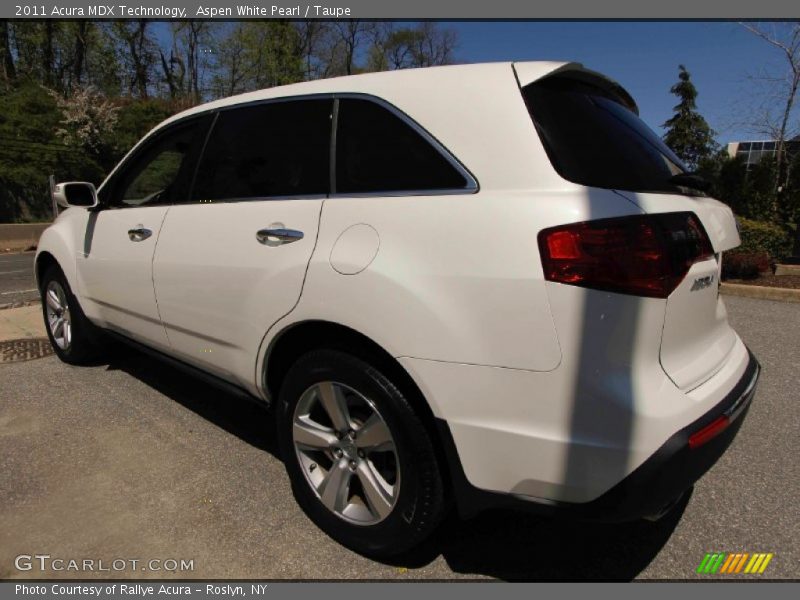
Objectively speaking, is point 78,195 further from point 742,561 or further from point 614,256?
point 742,561

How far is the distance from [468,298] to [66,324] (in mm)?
3850

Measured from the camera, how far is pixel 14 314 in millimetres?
6230

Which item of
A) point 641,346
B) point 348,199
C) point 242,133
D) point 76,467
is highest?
point 242,133

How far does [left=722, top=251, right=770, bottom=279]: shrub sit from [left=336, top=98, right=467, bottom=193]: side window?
8622 millimetres

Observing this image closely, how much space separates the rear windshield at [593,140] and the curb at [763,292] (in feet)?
21.7

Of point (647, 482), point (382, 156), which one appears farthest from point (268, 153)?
point (647, 482)

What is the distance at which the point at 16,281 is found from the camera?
32.3ft

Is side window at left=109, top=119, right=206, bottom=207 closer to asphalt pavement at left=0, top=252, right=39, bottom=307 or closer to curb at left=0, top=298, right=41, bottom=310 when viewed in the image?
curb at left=0, top=298, right=41, bottom=310

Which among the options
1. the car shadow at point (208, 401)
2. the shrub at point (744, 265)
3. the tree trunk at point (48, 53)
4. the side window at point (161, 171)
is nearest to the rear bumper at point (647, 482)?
the car shadow at point (208, 401)

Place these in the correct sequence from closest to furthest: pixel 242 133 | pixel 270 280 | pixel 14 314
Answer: pixel 270 280
pixel 242 133
pixel 14 314

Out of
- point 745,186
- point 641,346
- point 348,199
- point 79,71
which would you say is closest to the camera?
point 641,346
